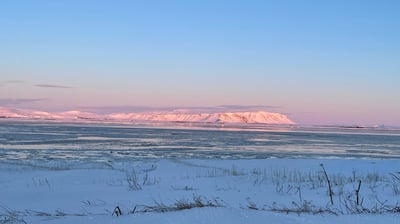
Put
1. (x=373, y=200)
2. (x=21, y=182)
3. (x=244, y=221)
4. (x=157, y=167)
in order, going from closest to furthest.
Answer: (x=244, y=221), (x=373, y=200), (x=21, y=182), (x=157, y=167)

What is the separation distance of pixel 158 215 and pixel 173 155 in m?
17.9

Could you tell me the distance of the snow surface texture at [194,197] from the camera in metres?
3.51

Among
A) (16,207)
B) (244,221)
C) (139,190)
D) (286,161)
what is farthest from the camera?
(286,161)

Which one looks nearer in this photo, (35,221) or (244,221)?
(244,221)

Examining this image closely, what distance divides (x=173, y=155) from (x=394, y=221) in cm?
1803

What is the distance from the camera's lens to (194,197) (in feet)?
16.4

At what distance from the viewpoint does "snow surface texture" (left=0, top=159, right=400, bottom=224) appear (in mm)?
3514

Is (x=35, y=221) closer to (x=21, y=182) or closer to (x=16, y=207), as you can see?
(x=16, y=207)

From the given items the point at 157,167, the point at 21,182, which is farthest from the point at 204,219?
the point at 157,167

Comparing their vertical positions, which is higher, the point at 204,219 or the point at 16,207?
the point at 204,219

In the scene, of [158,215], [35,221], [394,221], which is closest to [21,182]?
[35,221]

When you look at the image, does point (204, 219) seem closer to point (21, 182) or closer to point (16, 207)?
point (16, 207)

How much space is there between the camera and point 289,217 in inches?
137

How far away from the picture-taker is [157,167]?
15656mm
